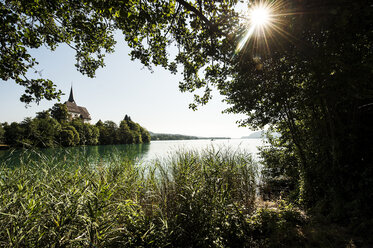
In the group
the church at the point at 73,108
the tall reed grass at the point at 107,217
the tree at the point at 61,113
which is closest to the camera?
the tall reed grass at the point at 107,217

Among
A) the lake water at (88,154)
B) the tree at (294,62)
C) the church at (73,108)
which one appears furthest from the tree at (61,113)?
the tree at (294,62)

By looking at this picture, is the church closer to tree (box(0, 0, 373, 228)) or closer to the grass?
tree (box(0, 0, 373, 228))

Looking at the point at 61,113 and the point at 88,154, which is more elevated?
the point at 61,113

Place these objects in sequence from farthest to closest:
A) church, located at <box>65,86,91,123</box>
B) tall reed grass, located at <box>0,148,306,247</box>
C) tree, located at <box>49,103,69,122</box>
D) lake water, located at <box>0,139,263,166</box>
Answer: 1. church, located at <box>65,86,91,123</box>
2. tree, located at <box>49,103,69,122</box>
3. lake water, located at <box>0,139,263,166</box>
4. tall reed grass, located at <box>0,148,306,247</box>

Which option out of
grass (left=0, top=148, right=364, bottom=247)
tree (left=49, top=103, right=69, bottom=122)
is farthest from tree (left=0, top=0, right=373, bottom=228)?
tree (left=49, top=103, right=69, bottom=122)

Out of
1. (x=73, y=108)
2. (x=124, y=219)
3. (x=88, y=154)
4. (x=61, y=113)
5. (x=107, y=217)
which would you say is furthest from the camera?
(x=73, y=108)

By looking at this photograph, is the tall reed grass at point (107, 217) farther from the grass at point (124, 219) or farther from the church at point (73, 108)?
the church at point (73, 108)

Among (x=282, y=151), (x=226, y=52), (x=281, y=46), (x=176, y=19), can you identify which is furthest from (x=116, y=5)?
(x=282, y=151)

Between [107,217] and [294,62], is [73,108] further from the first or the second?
[294,62]

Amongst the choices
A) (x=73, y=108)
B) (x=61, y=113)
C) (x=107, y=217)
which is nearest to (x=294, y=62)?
(x=107, y=217)

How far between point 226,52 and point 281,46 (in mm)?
1567

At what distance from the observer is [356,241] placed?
2043 mm

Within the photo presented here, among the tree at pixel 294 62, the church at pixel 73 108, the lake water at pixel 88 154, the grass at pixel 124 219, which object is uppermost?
the church at pixel 73 108

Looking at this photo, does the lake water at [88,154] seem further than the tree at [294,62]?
Yes
